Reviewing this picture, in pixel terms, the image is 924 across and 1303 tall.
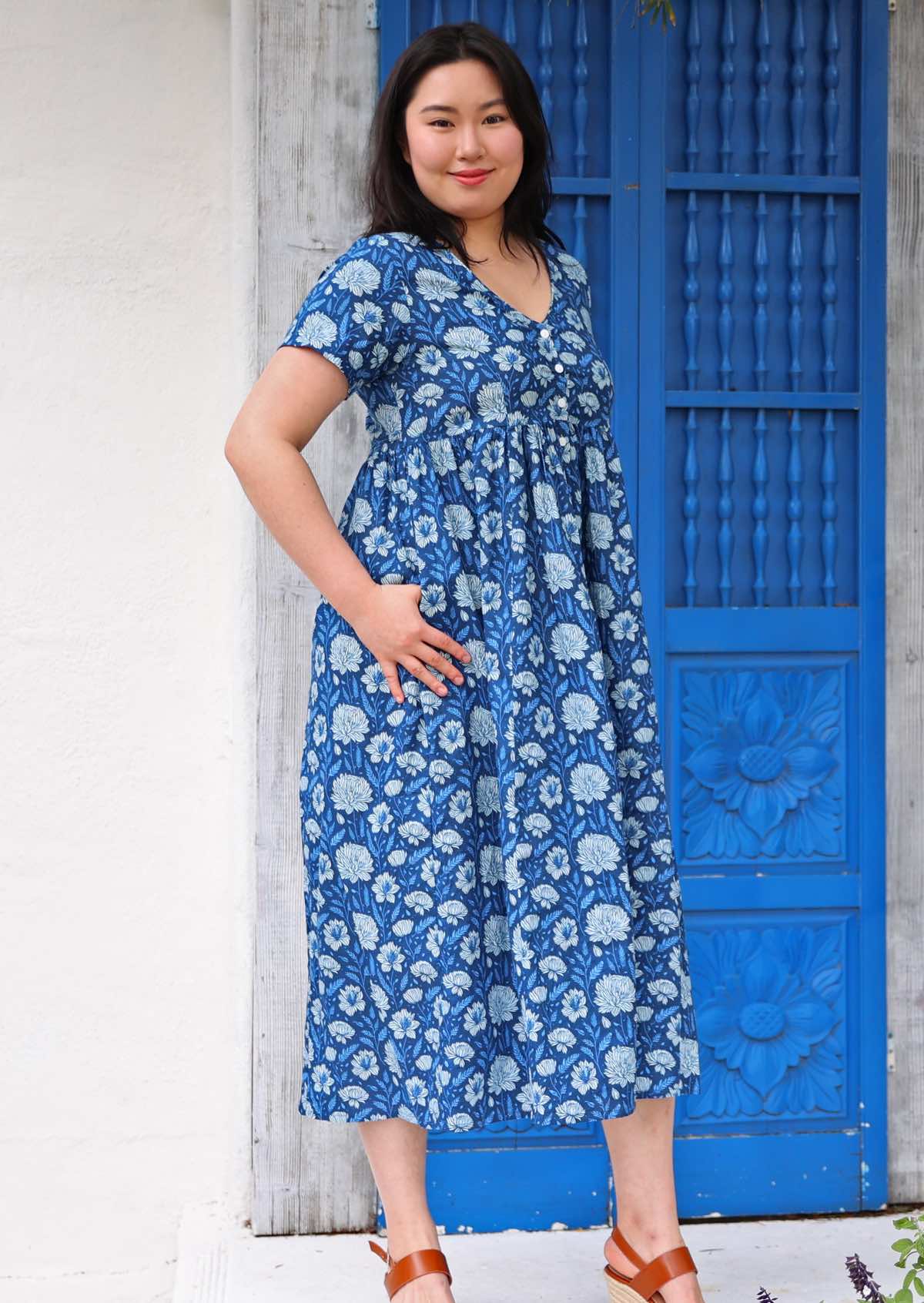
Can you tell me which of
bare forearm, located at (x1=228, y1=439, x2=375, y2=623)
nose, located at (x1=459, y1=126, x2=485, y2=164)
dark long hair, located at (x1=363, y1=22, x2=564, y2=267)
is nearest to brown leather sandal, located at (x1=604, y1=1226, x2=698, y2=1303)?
bare forearm, located at (x1=228, y1=439, x2=375, y2=623)

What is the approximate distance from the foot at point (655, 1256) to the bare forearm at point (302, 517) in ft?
3.24

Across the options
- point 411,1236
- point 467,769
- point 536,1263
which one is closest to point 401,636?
point 467,769

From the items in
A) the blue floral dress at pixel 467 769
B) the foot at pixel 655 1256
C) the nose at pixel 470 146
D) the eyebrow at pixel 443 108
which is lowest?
the foot at pixel 655 1256

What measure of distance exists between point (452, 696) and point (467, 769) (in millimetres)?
98

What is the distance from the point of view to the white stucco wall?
2.60 m

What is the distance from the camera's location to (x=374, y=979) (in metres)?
1.89

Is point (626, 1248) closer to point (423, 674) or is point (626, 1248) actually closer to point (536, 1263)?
point (536, 1263)

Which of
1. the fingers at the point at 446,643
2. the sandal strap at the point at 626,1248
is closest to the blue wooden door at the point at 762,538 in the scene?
the sandal strap at the point at 626,1248

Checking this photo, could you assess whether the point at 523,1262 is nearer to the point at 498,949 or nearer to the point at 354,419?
the point at 498,949

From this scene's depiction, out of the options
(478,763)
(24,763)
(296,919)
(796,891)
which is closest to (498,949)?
(478,763)

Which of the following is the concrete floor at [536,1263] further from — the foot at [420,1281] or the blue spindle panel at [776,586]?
the foot at [420,1281]

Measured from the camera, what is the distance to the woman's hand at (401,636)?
1.83m

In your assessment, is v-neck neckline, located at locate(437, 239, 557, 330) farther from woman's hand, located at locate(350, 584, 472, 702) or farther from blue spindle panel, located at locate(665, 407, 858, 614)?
blue spindle panel, located at locate(665, 407, 858, 614)

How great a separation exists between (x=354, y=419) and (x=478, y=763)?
35.4 inches
